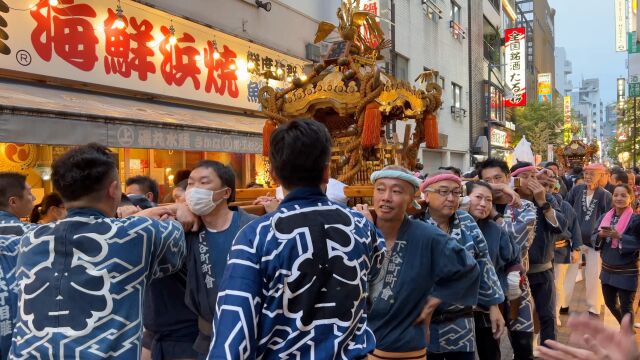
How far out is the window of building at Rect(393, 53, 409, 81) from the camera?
18891 mm

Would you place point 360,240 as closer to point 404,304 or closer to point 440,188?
point 404,304

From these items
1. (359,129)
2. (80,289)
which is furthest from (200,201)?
(359,129)

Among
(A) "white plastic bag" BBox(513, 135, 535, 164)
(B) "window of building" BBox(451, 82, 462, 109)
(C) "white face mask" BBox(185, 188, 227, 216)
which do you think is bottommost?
(C) "white face mask" BBox(185, 188, 227, 216)

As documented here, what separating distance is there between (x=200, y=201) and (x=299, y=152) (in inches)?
44.7

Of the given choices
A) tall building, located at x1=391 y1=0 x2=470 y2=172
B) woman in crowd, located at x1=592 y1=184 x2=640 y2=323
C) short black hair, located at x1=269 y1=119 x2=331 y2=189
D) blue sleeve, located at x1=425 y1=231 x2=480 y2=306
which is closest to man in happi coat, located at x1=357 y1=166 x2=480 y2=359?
blue sleeve, located at x1=425 y1=231 x2=480 y2=306

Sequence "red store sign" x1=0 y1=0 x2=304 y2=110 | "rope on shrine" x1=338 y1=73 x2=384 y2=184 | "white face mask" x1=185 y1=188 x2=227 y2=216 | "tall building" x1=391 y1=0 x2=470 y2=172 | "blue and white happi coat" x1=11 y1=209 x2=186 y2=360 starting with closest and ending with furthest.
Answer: "blue and white happi coat" x1=11 y1=209 x2=186 y2=360 → "white face mask" x1=185 y1=188 x2=227 y2=216 → "rope on shrine" x1=338 y1=73 x2=384 y2=184 → "red store sign" x1=0 y1=0 x2=304 y2=110 → "tall building" x1=391 y1=0 x2=470 y2=172

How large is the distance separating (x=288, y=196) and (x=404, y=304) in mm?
1374

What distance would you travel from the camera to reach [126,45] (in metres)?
9.21

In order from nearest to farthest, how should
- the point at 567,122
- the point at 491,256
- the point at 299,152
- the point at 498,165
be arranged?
the point at 299,152
the point at 491,256
the point at 498,165
the point at 567,122

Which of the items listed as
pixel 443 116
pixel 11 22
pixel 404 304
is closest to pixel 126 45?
pixel 11 22

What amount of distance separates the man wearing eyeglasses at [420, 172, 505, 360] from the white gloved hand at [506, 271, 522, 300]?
565mm

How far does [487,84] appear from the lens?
29.3 meters

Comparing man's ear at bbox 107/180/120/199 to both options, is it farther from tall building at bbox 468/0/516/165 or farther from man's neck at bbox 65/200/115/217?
tall building at bbox 468/0/516/165

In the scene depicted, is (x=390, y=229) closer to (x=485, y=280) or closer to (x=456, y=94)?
(x=485, y=280)
